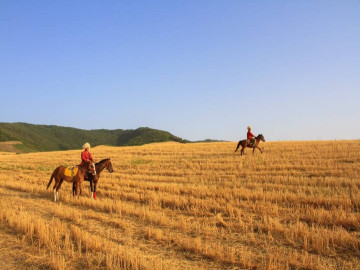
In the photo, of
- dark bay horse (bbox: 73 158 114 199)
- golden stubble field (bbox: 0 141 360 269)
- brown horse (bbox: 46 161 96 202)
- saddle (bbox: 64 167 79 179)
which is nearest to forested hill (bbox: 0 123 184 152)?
dark bay horse (bbox: 73 158 114 199)

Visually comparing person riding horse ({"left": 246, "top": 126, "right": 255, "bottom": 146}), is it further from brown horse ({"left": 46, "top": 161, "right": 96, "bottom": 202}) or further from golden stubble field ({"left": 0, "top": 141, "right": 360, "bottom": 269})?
brown horse ({"left": 46, "top": 161, "right": 96, "bottom": 202})

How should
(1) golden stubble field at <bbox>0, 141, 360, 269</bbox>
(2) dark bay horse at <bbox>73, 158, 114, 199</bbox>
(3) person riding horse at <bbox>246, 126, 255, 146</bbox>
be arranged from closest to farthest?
(1) golden stubble field at <bbox>0, 141, 360, 269</bbox> → (2) dark bay horse at <bbox>73, 158, 114, 199</bbox> → (3) person riding horse at <bbox>246, 126, 255, 146</bbox>

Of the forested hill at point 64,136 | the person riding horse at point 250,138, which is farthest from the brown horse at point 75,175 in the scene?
the forested hill at point 64,136

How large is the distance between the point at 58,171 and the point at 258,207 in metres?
8.77

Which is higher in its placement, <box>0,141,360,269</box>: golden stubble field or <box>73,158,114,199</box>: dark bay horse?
<box>73,158,114,199</box>: dark bay horse

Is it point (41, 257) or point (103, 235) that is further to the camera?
point (103, 235)

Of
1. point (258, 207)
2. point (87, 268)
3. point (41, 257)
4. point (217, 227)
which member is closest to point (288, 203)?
point (258, 207)

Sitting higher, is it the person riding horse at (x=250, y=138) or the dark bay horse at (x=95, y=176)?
the person riding horse at (x=250, y=138)

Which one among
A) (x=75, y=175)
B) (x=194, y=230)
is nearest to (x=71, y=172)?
(x=75, y=175)

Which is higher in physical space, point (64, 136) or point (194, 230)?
point (64, 136)

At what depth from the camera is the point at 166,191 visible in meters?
12.9

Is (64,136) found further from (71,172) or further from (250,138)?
(71,172)

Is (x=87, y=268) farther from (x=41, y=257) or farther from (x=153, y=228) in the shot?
(x=153, y=228)

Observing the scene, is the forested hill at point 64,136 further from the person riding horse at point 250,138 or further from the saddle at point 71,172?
the saddle at point 71,172
